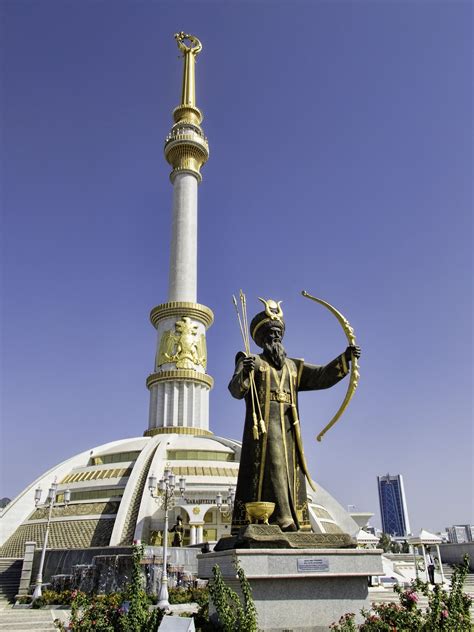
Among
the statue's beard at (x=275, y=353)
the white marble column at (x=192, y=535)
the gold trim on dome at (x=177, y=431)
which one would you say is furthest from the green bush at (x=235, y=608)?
the gold trim on dome at (x=177, y=431)

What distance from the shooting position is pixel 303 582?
5.72 meters

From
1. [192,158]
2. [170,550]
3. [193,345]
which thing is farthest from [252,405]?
[192,158]

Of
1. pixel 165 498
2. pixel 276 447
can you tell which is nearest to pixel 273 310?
pixel 276 447

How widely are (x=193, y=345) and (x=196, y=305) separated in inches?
101

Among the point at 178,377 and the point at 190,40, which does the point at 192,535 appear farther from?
the point at 190,40

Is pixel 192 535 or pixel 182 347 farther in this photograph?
pixel 182 347

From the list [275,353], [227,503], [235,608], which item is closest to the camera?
[235,608]

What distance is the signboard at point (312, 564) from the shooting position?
570 centimetres

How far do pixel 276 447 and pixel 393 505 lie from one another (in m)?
145

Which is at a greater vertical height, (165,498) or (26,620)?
(165,498)

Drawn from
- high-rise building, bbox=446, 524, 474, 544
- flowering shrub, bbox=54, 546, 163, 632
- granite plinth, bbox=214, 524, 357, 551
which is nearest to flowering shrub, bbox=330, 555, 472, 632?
granite plinth, bbox=214, 524, 357, 551

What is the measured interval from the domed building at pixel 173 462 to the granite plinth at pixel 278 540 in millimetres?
15970

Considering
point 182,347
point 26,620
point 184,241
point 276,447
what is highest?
point 184,241

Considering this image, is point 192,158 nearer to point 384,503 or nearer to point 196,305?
point 196,305
